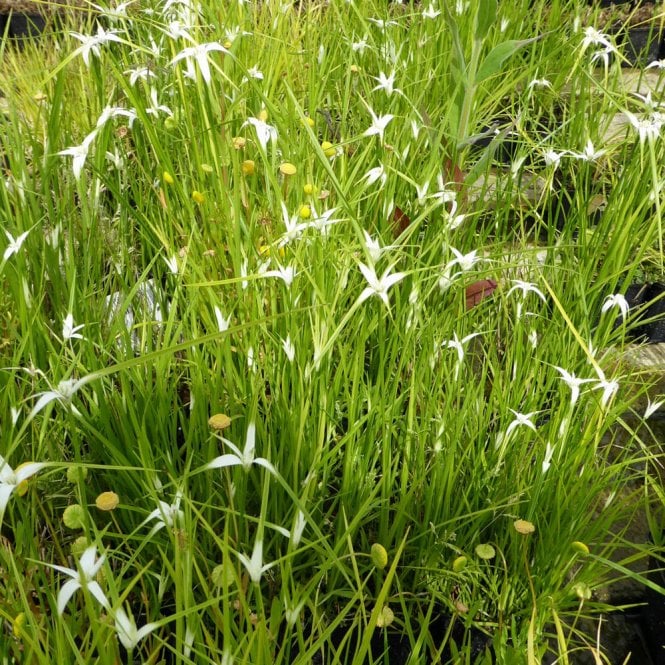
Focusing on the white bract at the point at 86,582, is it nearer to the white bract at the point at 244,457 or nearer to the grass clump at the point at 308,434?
the grass clump at the point at 308,434

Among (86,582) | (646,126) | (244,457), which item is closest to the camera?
(86,582)

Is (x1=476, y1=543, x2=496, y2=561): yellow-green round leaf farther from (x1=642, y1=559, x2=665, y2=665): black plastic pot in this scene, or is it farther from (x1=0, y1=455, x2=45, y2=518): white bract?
(x1=0, y1=455, x2=45, y2=518): white bract

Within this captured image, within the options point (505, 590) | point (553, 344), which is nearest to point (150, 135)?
point (553, 344)

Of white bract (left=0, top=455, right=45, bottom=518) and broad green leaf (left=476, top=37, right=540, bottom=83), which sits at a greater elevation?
broad green leaf (left=476, top=37, right=540, bottom=83)

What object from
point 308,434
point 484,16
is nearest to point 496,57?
point 484,16

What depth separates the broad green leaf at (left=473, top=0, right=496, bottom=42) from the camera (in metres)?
1.35

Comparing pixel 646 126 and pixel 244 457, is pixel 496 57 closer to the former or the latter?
pixel 646 126

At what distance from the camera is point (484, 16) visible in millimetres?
1364

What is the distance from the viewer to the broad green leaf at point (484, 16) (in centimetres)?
135

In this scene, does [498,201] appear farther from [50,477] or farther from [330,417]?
[50,477]

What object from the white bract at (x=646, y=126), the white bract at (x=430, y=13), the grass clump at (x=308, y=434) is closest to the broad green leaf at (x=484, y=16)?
the grass clump at (x=308, y=434)

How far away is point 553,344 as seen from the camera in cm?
125

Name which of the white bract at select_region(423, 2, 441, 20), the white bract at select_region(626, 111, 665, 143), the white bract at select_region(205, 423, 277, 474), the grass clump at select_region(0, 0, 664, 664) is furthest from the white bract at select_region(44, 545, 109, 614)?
the white bract at select_region(423, 2, 441, 20)

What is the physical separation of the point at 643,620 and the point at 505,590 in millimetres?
392
